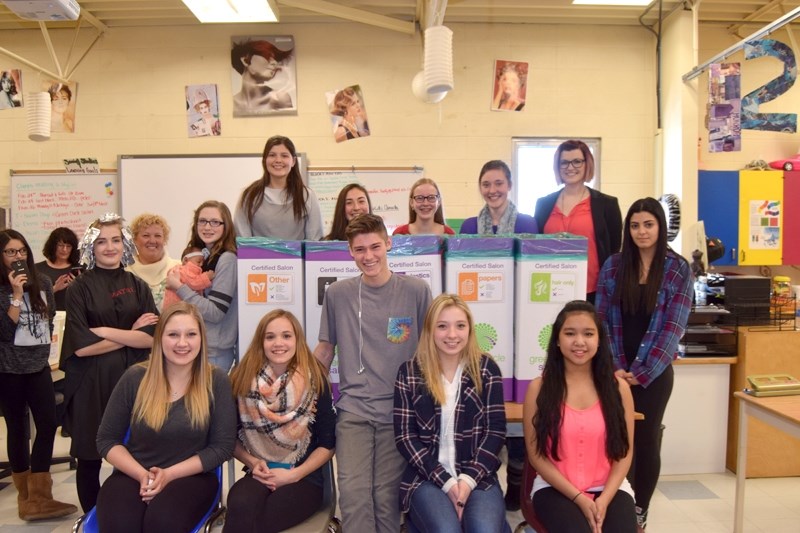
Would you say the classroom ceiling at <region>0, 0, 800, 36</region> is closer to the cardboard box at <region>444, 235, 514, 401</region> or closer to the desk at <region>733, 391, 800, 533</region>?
the cardboard box at <region>444, 235, 514, 401</region>

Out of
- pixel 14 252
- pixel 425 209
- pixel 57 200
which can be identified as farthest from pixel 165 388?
pixel 57 200

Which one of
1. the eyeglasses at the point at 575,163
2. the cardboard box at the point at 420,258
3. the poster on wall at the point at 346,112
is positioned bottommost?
the cardboard box at the point at 420,258

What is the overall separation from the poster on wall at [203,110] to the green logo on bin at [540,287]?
13.2ft

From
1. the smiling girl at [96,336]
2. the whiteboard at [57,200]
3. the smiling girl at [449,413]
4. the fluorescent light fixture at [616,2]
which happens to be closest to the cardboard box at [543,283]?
the smiling girl at [449,413]

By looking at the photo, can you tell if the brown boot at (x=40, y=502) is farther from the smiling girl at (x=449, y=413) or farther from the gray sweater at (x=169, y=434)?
the smiling girl at (x=449, y=413)

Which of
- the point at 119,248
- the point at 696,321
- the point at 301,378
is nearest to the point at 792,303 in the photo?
the point at 696,321

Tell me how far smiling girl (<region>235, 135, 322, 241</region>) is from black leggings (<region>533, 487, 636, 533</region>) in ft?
4.64

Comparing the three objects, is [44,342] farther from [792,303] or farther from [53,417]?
[792,303]

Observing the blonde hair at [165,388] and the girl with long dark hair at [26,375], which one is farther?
the girl with long dark hair at [26,375]

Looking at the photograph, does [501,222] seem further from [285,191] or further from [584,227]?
[285,191]

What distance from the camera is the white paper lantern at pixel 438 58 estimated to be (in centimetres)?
362

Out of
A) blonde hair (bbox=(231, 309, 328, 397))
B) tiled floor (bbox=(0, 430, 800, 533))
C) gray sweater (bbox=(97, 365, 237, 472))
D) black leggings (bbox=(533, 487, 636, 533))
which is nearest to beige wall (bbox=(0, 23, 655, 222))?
tiled floor (bbox=(0, 430, 800, 533))

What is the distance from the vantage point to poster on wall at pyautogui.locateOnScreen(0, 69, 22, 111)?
535 cm

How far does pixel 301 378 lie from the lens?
202 centimetres
